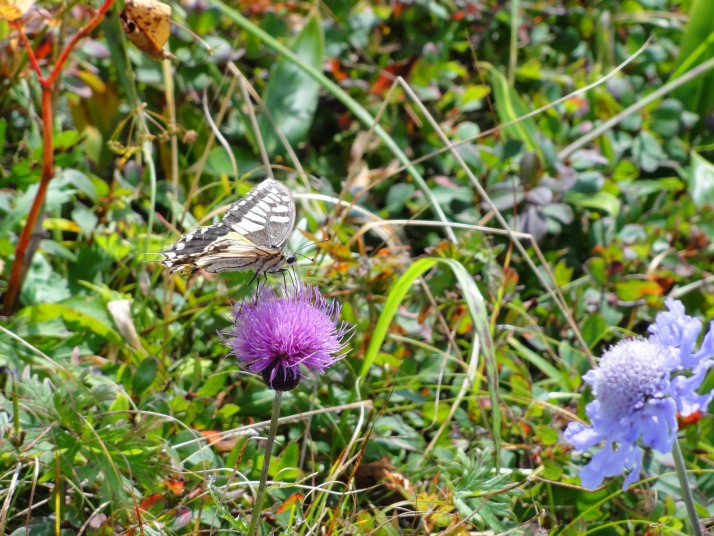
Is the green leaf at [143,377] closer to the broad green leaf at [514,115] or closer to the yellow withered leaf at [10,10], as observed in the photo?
the yellow withered leaf at [10,10]

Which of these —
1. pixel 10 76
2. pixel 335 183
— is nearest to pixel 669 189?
pixel 335 183

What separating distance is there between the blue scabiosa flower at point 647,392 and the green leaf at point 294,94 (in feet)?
4.82

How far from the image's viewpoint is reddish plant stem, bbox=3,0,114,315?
Answer: 1504 millimetres

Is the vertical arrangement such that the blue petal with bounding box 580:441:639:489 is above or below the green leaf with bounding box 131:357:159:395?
above

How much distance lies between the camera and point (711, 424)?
1652mm

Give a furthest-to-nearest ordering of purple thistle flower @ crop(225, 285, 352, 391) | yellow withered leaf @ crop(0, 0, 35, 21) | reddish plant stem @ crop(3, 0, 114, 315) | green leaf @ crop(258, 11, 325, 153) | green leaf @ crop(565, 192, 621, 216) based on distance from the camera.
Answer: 1. green leaf @ crop(258, 11, 325, 153)
2. green leaf @ crop(565, 192, 621, 216)
3. reddish plant stem @ crop(3, 0, 114, 315)
4. yellow withered leaf @ crop(0, 0, 35, 21)
5. purple thistle flower @ crop(225, 285, 352, 391)

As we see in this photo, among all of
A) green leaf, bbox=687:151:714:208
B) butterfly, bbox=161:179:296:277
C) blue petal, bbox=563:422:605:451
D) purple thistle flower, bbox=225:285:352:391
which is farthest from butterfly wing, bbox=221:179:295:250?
green leaf, bbox=687:151:714:208

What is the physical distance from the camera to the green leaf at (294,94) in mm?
2395

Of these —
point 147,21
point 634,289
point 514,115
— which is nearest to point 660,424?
point 634,289

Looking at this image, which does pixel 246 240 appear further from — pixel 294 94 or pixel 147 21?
pixel 294 94

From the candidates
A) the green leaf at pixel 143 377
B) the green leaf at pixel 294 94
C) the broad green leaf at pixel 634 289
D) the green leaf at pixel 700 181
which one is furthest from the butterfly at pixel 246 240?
the green leaf at pixel 700 181

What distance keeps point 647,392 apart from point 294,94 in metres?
1.61

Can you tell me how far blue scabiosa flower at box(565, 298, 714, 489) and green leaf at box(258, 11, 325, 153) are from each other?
4.82 ft

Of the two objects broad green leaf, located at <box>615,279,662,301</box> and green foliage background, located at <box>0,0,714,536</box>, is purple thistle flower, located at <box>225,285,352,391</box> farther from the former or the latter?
broad green leaf, located at <box>615,279,662,301</box>
